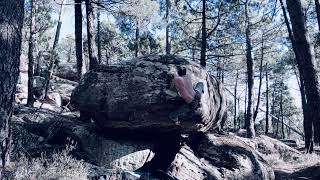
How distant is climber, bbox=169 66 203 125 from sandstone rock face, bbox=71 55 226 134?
1.51 feet

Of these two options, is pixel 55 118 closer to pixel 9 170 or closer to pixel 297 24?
pixel 9 170

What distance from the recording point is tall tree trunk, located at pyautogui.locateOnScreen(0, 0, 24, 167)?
4.48m

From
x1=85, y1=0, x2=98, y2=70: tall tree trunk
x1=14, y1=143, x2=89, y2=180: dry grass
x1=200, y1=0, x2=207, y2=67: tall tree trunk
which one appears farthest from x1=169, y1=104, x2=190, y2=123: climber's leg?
x1=200, y1=0, x2=207, y2=67: tall tree trunk

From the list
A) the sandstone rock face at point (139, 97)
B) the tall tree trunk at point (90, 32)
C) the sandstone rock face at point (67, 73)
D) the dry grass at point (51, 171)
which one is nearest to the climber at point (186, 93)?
the sandstone rock face at point (139, 97)

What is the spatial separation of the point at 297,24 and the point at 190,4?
7.28m

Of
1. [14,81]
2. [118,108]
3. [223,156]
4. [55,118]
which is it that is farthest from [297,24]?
[14,81]

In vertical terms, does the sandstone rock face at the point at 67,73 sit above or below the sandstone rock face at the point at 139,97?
above

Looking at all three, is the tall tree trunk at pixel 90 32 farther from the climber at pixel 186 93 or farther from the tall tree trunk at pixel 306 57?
the tall tree trunk at pixel 306 57

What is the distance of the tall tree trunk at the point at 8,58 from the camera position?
4477mm

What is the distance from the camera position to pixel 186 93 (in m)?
6.15

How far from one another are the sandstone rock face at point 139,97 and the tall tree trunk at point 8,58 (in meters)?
2.96

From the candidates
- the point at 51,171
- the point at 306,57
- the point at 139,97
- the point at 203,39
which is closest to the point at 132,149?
the point at 139,97

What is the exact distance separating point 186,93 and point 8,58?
2810 millimetres

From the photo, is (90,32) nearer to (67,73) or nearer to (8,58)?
(8,58)
